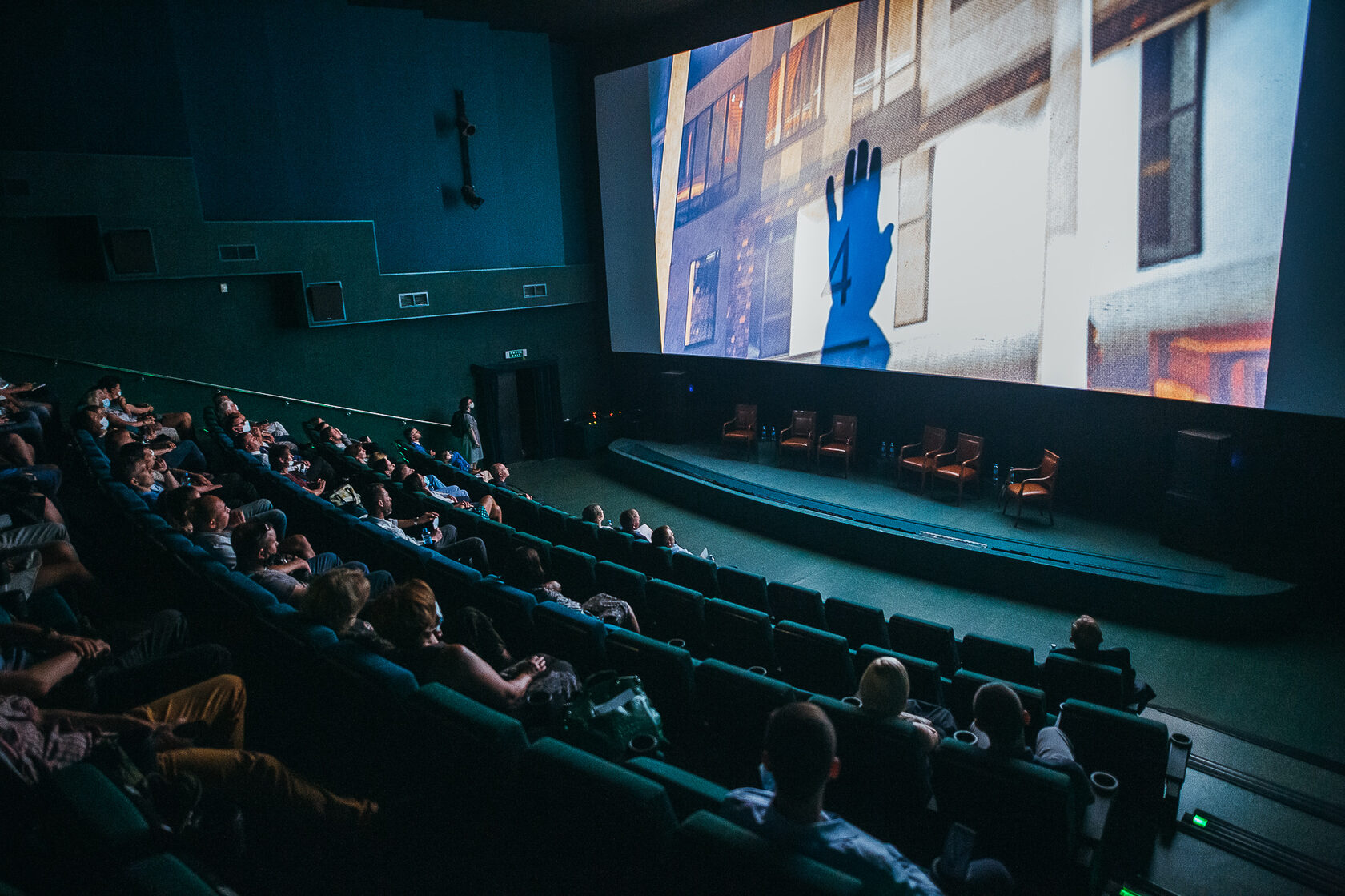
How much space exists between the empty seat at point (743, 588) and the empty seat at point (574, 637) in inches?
53.5

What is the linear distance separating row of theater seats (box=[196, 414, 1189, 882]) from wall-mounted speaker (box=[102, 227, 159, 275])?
5.59 meters

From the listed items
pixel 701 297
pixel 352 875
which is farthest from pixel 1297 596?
pixel 701 297

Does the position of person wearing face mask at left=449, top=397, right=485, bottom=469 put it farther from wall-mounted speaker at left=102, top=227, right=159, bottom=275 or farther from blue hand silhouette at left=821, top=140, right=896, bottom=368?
blue hand silhouette at left=821, top=140, right=896, bottom=368

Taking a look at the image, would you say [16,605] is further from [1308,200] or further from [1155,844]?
[1308,200]

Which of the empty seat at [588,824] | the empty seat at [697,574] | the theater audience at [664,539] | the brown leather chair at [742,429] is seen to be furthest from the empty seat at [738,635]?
the brown leather chair at [742,429]

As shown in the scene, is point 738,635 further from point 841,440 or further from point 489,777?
point 841,440

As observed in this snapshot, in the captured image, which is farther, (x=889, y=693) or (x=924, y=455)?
(x=924, y=455)

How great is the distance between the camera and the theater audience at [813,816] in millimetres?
1560

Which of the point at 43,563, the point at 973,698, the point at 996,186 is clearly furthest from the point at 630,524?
the point at 996,186

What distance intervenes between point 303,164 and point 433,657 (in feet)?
25.6

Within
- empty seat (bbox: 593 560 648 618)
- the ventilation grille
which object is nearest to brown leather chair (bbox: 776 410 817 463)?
empty seat (bbox: 593 560 648 618)

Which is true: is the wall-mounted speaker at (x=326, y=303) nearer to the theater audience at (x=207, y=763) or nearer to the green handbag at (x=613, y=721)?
the theater audience at (x=207, y=763)

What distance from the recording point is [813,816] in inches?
63.2

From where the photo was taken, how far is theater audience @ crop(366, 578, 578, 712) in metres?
2.33
